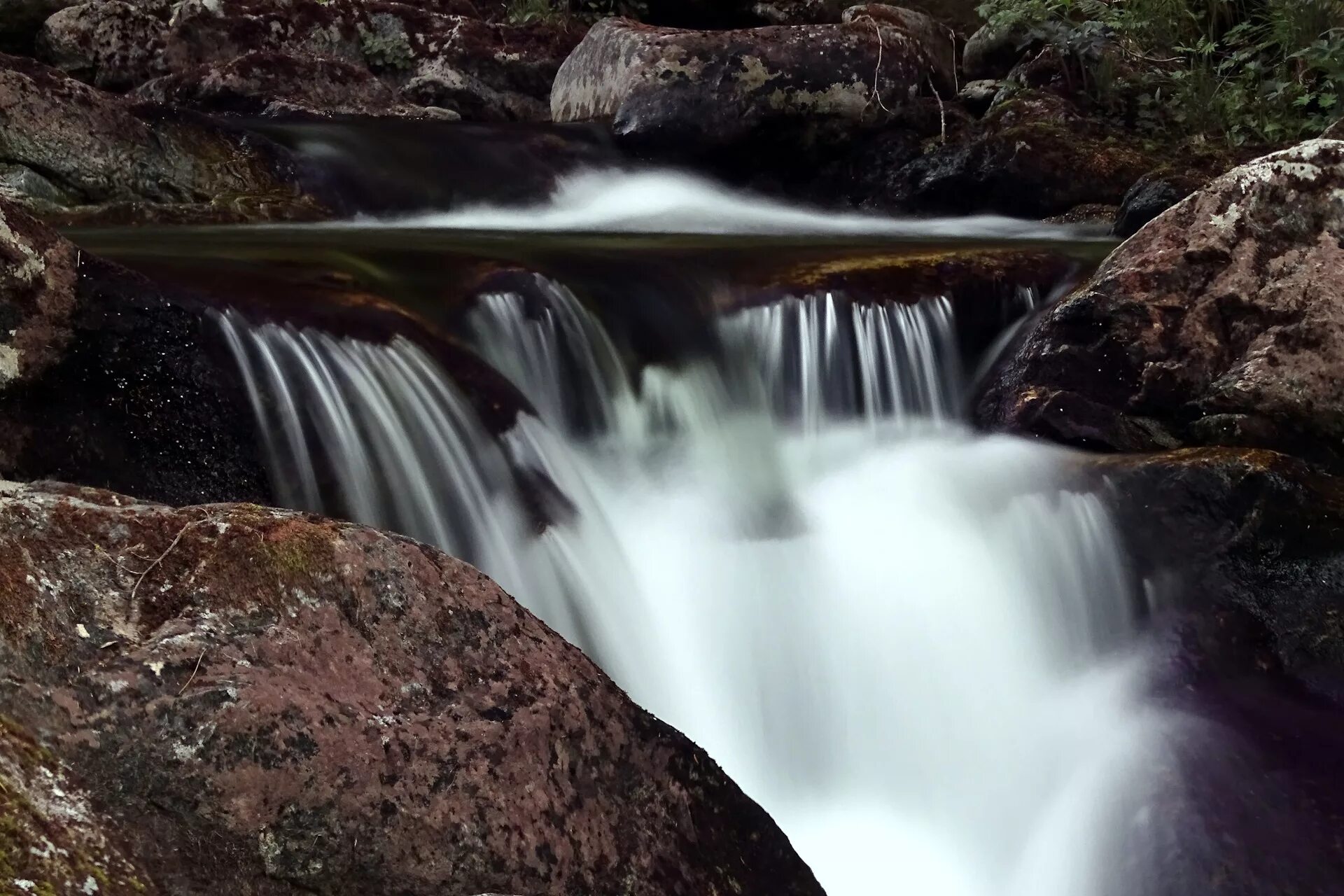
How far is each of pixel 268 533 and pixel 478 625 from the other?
1.44ft

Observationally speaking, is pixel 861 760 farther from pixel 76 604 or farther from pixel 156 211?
pixel 156 211

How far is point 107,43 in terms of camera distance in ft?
35.3

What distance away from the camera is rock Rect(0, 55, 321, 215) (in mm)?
6875

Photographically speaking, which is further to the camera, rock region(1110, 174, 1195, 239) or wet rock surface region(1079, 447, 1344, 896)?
rock region(1110, 174, 1195, 239)

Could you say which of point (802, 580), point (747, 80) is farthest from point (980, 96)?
point (802, 580)

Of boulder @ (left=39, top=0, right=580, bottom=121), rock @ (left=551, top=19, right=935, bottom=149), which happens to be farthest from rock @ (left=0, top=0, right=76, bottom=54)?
rock @ (left=551, top=19, right=935, bottom=149)

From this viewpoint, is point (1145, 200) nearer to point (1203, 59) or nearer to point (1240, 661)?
point (1203, 59)

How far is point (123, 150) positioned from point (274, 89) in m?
2.70

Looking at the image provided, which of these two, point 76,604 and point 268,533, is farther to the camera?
point 268,533

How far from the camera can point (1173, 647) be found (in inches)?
162

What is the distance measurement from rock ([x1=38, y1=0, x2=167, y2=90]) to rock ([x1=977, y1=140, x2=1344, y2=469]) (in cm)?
829

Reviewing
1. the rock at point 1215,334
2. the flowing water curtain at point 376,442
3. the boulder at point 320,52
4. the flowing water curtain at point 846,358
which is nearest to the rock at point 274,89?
the boulder at point 320,52

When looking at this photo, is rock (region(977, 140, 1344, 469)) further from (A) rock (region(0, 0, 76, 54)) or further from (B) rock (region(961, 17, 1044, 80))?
(A) rock (region(0, 0, 76, 54))

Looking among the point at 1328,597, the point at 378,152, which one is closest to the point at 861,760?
the point at 1328,597
